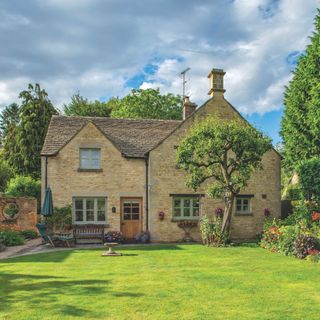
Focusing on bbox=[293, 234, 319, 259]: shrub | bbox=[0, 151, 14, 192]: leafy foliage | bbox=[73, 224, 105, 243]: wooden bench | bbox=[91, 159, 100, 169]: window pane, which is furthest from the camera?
bbox=[0, 151, 14, 192]: leafy foliage

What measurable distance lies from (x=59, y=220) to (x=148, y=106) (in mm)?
28680

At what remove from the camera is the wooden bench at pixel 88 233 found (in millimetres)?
21016

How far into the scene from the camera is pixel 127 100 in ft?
154

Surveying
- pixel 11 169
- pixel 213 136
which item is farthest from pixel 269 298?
pixel 11 169

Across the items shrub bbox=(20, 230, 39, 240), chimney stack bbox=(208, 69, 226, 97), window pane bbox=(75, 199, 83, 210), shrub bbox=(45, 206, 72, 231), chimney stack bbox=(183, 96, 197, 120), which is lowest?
shrub bbox=(20, 230, 39, 240)

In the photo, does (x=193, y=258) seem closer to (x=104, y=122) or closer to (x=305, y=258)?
(x=305, y=258)

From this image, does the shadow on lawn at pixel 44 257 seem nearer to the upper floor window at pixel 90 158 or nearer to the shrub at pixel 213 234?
the upper floor window at pixel 90 158

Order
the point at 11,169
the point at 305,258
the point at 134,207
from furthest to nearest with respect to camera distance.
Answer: the point at 11,169 → the point at 134,207 → the point at 305,258

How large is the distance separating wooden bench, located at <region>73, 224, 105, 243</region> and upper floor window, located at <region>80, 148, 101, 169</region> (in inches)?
137

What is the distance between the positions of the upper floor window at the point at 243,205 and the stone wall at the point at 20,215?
1262cm

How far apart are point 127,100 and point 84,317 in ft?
135

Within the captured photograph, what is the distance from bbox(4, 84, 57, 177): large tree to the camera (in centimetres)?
3981

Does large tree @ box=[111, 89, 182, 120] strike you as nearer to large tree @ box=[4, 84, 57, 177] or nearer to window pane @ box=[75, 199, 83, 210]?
large tree @ box=[4, 84, 57, 177]

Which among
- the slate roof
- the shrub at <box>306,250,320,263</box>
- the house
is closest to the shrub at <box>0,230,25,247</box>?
the house
